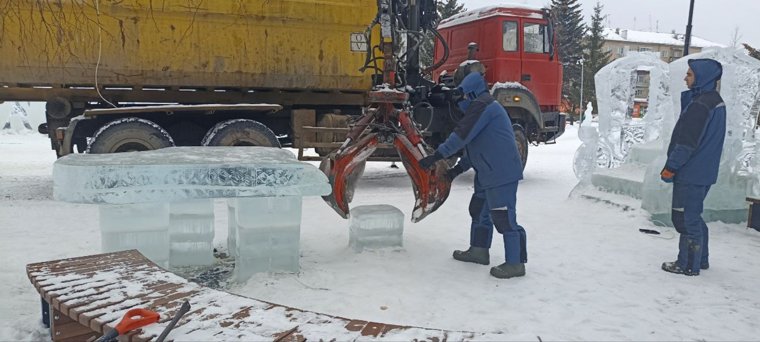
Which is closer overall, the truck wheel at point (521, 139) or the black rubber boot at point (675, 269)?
the black rubber boot at point (675, 269)

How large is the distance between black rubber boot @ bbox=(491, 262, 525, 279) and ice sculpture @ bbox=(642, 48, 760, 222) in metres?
2.85

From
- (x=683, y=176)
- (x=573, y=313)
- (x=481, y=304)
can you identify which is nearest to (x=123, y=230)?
(x=481, y=304)

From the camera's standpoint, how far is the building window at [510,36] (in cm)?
921

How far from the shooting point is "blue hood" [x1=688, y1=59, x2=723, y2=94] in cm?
433

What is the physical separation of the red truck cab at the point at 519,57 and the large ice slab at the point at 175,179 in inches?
233

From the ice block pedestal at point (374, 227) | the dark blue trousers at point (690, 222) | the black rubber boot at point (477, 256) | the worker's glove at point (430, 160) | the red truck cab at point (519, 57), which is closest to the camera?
the dark blue trousers at point (690, 222)

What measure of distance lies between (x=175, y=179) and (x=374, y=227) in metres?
1.92

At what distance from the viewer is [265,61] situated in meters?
7.47

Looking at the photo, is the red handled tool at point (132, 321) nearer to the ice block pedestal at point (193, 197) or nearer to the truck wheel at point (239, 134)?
the ice block pedestal at point (193, 197)

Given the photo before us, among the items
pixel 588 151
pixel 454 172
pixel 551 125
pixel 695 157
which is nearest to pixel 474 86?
pixel 454 172

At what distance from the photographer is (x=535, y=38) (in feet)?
30.9

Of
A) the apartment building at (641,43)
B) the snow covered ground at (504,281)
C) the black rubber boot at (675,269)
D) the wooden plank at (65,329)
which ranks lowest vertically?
the snow covered ground at (504,281)

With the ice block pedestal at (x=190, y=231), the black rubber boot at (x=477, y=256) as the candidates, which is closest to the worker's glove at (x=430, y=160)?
the black rubber boot at (x=477, y=256)

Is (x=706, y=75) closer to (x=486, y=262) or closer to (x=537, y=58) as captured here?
(x=486, y=262)
